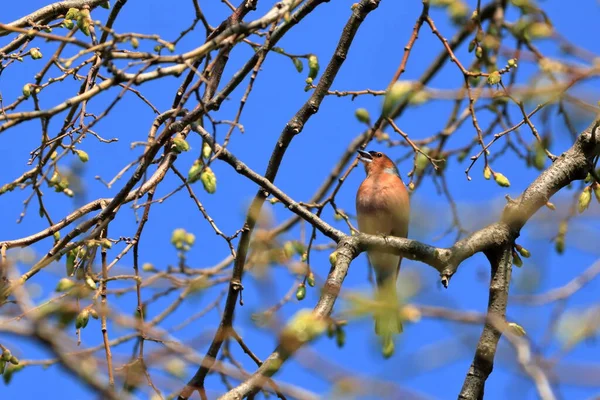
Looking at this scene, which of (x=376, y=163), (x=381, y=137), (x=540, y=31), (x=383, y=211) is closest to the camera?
(x=540, y=31)

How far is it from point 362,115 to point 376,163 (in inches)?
176

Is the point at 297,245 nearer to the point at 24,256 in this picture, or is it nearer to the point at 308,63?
the point at 308,63

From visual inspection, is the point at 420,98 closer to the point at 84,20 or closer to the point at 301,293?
the point at 301,293

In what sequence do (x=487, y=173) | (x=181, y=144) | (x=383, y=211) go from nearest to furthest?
(x=181, y=144), (x=487, y=173), (x=383, y=211)

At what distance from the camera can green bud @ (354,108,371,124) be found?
212 inches

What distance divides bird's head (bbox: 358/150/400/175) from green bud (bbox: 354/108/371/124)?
4198mm

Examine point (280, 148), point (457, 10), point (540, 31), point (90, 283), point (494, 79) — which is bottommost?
point (90, 283)

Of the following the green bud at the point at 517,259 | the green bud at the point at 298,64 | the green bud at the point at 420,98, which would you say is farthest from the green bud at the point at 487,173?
the green bud at the point at 420,98

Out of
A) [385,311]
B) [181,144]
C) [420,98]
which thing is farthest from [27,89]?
[385,311]

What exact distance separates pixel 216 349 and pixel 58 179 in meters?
1.51

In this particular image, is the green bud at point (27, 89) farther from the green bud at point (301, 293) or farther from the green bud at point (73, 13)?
the green bud at point (301, 293)

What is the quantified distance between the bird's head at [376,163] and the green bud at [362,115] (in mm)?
4198

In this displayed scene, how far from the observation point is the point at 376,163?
9.84 metres

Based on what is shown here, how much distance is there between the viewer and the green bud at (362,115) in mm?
5391
